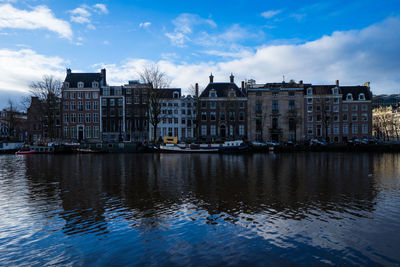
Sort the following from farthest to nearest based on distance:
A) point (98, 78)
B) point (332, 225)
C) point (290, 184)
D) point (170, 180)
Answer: point (98, 78)
point (170, 180)
point (290, 184)
point (332, 225)

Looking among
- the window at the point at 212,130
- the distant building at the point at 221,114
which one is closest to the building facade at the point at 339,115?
the distant building at the point at 221,114

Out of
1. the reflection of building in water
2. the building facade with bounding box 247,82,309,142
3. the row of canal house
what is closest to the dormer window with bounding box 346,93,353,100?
the row of canal house

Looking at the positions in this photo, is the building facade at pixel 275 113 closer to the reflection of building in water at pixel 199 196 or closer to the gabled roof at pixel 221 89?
the gabled roof at pixel 221 89

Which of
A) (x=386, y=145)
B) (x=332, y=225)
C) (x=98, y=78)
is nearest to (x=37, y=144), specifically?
(x=98, y=78)

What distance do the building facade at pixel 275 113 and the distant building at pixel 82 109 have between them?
40.2m

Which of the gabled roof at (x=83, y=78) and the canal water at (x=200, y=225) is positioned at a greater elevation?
the gabled roof at (x=83, y=78)

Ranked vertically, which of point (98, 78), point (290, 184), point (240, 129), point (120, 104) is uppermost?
point (98, 78)

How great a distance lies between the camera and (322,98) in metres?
69.4

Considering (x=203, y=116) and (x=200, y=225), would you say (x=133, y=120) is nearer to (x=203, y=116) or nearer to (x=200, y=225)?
(x=203, y=116)

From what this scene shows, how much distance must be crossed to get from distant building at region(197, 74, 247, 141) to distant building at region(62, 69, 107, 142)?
27.4 metres

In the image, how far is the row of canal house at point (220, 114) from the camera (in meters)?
72.0

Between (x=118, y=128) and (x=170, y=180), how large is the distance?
187 ft

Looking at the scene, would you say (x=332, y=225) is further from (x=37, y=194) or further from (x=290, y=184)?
(x=37, y=194)

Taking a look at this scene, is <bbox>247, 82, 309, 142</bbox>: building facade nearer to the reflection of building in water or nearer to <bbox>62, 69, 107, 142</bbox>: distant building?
<bbox>62, 69, 107, 142</bbox>: distant building
